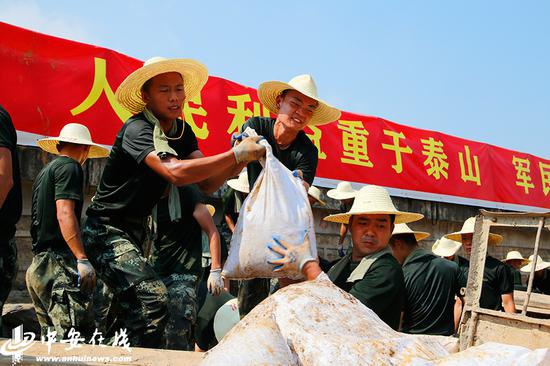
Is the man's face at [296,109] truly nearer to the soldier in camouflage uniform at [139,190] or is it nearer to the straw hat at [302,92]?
the straw hat at [302,92]

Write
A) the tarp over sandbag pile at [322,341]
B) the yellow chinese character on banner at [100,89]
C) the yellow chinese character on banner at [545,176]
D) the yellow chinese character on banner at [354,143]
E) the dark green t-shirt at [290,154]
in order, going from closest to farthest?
the tarp over sandbag pile at [322,341]
the dark green t-shirt at [290,154]
the yellow chinese character on banner at [100,89]
the yellow chinese character on banner at [354,143]
the yellow chinese character on banner at [545,176]

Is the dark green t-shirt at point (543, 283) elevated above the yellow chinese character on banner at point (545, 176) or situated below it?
below

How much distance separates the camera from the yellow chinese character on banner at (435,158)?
11.1 m

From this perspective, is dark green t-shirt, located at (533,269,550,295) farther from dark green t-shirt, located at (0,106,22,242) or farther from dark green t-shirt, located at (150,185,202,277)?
dark green t-shirt, located at (0,106,22,242)

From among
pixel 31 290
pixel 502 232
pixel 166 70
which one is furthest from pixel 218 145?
pixel 502 232

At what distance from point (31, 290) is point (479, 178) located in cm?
841

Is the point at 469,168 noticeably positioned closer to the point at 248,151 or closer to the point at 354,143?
the point at 354,143

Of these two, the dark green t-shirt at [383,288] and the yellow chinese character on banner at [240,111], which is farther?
the yellow chinese character on banner at [240,111]

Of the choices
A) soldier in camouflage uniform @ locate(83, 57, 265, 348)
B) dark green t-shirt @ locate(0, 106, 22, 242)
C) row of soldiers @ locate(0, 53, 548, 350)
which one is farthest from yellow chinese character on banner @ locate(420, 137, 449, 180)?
dark green t-shirt @ locate(0, 106, 22, 242)

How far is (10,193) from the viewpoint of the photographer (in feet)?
13.4

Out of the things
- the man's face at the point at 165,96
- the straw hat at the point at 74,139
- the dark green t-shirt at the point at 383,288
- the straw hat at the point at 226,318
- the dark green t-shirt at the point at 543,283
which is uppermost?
the man's face at the point at 165,96

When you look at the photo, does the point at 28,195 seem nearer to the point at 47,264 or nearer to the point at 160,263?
the point at 47,264

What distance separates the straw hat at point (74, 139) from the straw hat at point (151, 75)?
120 centimetres

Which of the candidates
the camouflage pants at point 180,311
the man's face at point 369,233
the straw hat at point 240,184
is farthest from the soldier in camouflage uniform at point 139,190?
the straw hat at point 240,184
